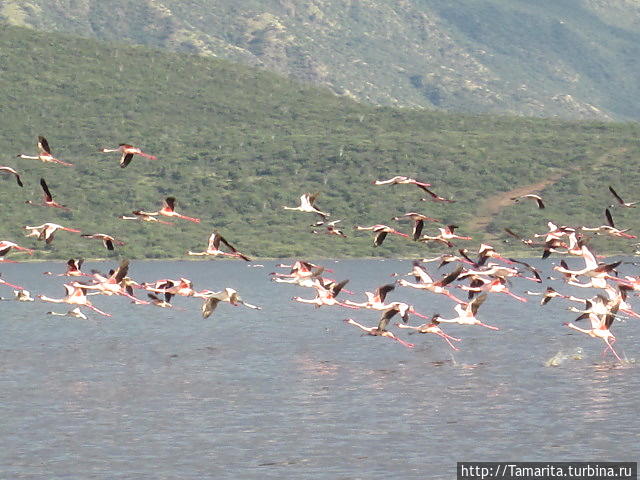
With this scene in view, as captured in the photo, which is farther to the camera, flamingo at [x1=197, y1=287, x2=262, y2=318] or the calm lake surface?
flamingo at [x1=197, y1=287, x2=262, y2=318]

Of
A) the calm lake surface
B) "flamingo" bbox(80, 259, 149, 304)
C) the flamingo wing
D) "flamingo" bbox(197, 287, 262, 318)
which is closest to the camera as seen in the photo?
the calm lake surface

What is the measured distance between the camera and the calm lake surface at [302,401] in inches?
1564

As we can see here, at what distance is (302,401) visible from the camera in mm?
51000

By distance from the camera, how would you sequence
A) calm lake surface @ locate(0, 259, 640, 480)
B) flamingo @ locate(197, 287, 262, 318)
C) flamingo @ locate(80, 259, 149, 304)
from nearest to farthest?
calm lake surface @ locate(0, 259, 640, 480)
flamingo @ locate(197, 287, 262, 318)
flamingo @ locate(80, 259, 149, 304)

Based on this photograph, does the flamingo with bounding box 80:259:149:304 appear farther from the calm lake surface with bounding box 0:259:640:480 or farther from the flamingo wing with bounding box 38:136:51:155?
the flamingo wing with bounding box 38:136:51:155

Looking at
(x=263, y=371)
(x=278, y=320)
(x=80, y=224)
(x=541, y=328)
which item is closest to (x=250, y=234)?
(x=80, y=224)

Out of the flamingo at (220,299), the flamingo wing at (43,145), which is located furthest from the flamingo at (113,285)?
the flamingo wing at (43,145)

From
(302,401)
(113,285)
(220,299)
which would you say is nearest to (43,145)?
(220,299)

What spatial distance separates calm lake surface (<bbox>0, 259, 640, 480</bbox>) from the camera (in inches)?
1564

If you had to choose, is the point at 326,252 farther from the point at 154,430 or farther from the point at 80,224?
the point at 154,430

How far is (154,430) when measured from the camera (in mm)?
44938

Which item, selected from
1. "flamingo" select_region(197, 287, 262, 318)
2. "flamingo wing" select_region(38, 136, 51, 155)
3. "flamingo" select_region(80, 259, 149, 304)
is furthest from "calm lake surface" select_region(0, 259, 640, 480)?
"flamingo wing" select_region(38, 136, 51, 155)

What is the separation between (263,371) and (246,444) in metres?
19.0

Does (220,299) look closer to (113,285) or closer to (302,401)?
(113,285)
